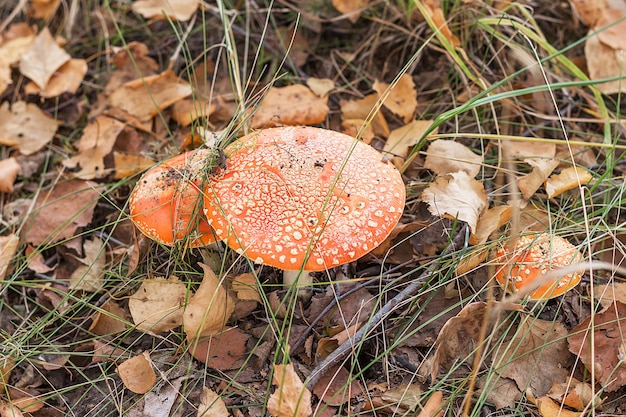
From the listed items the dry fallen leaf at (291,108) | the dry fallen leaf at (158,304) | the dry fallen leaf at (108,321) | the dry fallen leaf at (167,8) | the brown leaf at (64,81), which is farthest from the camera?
the brown leaf at (64,81)

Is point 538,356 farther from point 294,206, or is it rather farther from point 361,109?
point 361,109

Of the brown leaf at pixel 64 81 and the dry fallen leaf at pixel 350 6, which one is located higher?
the dry fallen leaf at pixel 350 6

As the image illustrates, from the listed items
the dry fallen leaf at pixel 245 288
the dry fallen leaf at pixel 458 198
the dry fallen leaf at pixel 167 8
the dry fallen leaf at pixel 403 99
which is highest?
the dry fallen leaf at pixel 167 8

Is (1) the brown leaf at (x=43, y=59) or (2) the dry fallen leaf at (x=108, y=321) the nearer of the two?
(2) the dry fallen leaf at (x=108, y=321)

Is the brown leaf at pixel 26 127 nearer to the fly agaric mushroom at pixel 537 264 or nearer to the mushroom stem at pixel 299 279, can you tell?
the mushroom stem at pixel 299 279


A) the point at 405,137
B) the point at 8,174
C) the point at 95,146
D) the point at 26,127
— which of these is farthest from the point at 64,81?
the point at 405,137

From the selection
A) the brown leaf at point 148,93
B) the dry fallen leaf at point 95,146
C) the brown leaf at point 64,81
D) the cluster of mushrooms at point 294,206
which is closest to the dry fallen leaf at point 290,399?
the cluster of mushrooms at point 294,206
